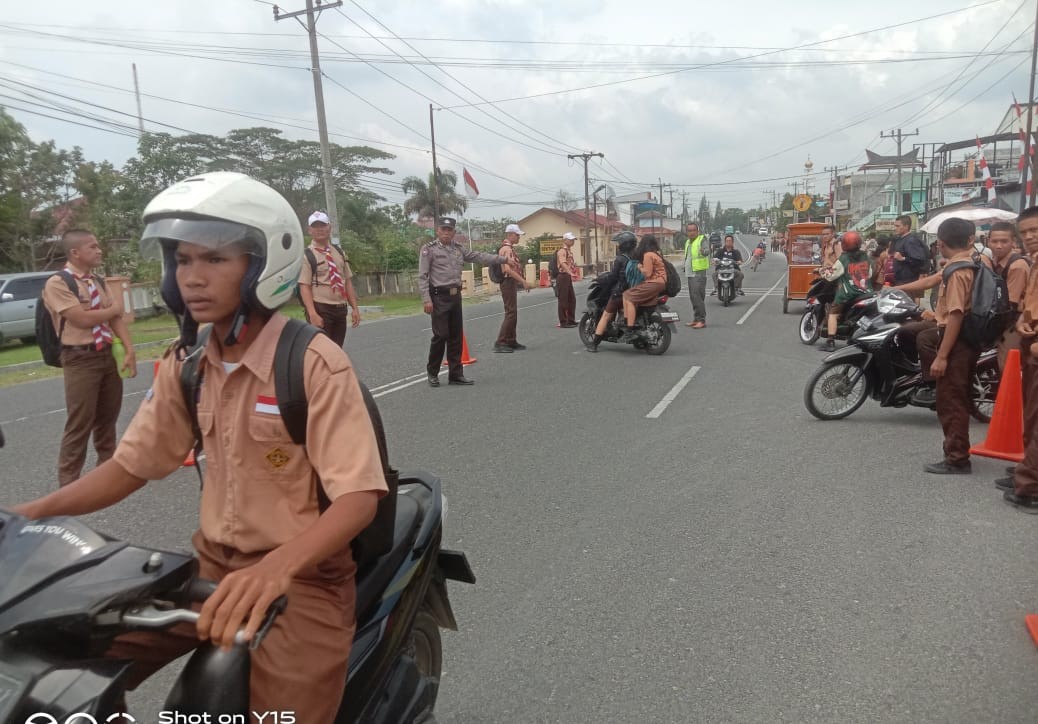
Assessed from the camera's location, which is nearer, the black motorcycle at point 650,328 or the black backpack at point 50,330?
the black backpack at point 50,330

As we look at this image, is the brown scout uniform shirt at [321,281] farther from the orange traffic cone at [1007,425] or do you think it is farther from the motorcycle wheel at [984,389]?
the motorcycle wheel at [984,389]

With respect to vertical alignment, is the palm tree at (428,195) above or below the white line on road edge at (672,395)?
above

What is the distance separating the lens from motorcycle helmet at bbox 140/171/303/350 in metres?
1.69

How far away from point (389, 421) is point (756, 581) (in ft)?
13.9

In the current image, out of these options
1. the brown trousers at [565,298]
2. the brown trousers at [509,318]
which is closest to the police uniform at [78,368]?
the brown trousers at [509,318]

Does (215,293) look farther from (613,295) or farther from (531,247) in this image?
(531,247)

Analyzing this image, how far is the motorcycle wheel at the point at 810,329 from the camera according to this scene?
11758mm

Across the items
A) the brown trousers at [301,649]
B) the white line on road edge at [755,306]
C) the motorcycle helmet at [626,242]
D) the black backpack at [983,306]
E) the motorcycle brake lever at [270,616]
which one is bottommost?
the white line on road edge at [755,306]

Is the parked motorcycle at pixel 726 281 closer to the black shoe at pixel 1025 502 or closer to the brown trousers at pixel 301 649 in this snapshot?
the black shoe at pixel 1025 502

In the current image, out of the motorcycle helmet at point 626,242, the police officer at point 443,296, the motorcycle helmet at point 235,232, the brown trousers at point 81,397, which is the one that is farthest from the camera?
the motorcycle helmet at point 626,242

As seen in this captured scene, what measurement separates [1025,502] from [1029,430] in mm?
480

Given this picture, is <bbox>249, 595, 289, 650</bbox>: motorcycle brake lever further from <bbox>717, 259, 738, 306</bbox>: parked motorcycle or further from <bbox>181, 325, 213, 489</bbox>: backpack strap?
<bbox>717, 259, 738, 306</bbox>: parked motorcycle

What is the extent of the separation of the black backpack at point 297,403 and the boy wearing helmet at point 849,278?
10332mm

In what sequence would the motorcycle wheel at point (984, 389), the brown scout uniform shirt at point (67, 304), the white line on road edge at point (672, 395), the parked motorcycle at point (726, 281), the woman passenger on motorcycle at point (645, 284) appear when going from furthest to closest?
the parked motorcycle at point (726, 281) → the woman passenger on motorcycle at point (645, 284) → the white line on road edge at point (672, 395) → the motorcycle wheel at point (984, 389) → the brown scout uniform shirt at point (67, 304)
